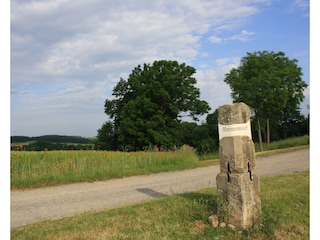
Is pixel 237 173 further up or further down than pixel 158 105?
further down

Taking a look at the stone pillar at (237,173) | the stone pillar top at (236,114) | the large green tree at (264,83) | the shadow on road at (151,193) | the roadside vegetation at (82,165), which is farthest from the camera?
the large green tree at (264,83)

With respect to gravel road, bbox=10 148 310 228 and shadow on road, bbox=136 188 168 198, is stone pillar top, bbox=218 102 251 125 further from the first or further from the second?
→ shadow on road, bbox=136 188 168 198

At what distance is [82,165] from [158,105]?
70.7ft

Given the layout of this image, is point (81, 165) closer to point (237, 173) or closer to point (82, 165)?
point (82, 165)

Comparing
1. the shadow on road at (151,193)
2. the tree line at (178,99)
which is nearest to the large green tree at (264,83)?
the tree line at (178,99)

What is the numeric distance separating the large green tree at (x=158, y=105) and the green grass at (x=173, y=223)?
24006 millimetres

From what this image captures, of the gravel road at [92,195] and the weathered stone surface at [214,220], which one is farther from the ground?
the weathered stone surface at [214,220]

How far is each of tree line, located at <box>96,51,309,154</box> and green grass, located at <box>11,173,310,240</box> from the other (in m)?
19.4

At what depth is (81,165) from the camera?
12.8 m

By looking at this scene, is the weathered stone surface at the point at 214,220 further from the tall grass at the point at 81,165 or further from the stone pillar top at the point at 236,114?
the tall grass at the point at 81,165

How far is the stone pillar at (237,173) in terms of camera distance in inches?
205

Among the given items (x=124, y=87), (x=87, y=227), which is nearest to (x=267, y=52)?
(x=124, y=87)

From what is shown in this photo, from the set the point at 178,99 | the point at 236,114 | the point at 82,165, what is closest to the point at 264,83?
the point at 178,99
